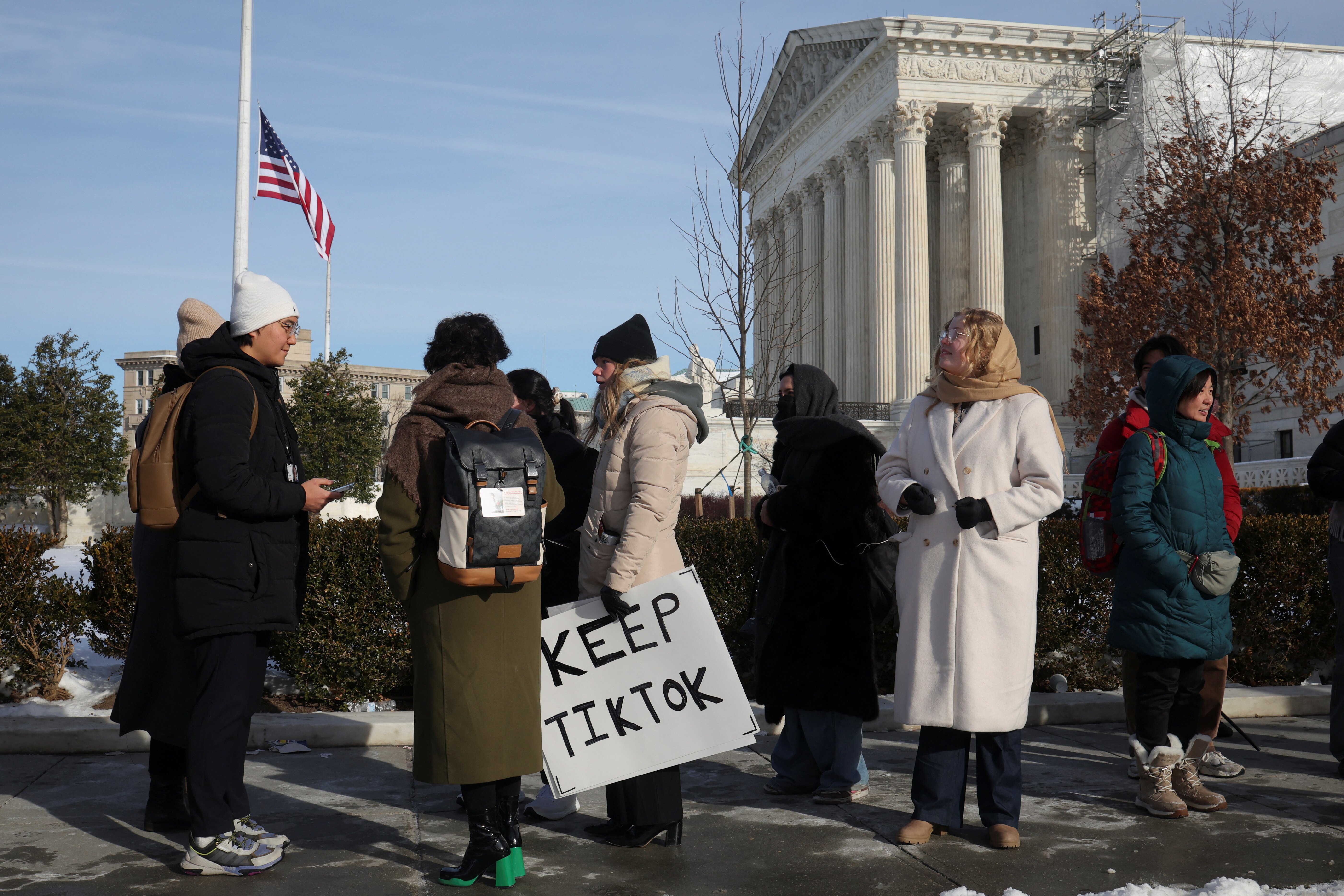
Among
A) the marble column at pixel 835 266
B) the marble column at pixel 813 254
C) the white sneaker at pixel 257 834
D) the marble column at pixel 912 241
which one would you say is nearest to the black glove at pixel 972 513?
the white sneaker at pixel 257 834

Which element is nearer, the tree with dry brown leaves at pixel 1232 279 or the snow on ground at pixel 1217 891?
the snow on ground at pixel 1217 891

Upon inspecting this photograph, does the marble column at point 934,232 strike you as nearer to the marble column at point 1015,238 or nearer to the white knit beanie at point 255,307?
the marble column at point 1015,238

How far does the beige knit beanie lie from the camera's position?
507 cm

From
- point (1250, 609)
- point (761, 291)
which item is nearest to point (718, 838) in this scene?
point (1250, 609)

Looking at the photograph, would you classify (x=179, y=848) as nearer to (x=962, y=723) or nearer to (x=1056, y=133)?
(x=962, y=723)

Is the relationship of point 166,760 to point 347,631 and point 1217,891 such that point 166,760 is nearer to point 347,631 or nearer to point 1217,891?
point 347,631

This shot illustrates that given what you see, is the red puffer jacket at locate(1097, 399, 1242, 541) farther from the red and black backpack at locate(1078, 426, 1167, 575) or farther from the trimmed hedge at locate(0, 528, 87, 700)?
the trimmed hedge at locate(0, 528, 87, 700)

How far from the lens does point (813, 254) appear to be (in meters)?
46.8

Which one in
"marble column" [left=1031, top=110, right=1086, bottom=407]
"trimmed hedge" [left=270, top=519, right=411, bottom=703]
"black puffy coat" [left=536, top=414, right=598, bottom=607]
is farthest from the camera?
"marble column" [left=1031, top=110, right=1086, bottom=407]

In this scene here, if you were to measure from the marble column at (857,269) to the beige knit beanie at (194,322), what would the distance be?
3753 cm

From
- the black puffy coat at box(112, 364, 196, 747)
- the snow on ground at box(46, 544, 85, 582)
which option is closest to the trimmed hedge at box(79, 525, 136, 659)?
the black puffy coat at box(112, 364, 196, 747)

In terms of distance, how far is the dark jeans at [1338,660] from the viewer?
5602 mm

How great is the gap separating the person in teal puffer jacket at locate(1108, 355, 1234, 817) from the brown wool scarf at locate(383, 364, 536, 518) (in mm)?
2711

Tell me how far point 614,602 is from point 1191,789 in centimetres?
272
